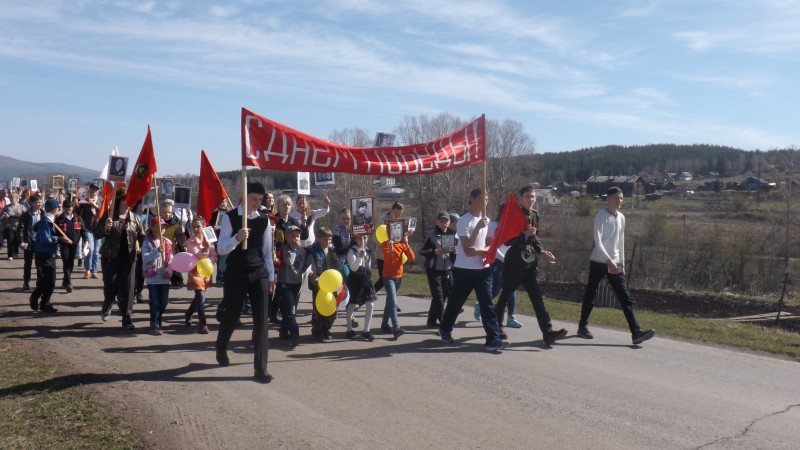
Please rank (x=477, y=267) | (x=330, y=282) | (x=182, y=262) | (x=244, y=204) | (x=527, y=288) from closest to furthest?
1. (x=244, y=204)
2. (x=477, y=267)
3. (x=330, y=282)
4. (x=527, y=288)
5. (x=182, y=262)

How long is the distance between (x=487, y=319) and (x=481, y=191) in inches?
64.9

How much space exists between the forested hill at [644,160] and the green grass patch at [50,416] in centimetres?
8244

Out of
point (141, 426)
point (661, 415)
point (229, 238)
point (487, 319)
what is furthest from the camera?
point (487, 319)

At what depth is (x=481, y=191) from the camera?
28.7 feet

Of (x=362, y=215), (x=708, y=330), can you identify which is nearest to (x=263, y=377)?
(x=362, y=215)

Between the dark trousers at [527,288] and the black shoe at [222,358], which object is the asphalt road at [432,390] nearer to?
the black shoe at [222,358]

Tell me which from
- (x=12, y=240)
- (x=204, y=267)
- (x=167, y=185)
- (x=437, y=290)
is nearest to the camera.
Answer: (x=204, y=267)

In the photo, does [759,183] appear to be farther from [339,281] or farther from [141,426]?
[141,426]

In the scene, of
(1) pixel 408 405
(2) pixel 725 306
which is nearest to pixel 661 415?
(1) pixel 408 405

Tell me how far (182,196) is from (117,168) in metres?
5.12

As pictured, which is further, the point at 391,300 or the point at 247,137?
the point at 391,300

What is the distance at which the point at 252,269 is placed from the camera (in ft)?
23.6

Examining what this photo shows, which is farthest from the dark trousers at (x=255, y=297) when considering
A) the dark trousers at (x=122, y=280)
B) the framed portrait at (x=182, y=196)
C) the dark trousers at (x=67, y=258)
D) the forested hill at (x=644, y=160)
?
the forested hill at (x=644, y=160)

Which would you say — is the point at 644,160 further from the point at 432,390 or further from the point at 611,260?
the point at 432,390
